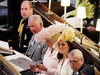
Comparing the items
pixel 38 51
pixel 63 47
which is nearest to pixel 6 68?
pixel 63 47

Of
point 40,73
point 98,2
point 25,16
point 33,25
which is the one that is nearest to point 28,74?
point 40,73

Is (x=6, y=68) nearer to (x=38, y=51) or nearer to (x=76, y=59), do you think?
(x=76, y=59)

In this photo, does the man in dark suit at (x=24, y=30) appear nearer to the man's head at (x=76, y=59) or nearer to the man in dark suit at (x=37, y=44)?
the man in dark suit at (x=37, y=44)

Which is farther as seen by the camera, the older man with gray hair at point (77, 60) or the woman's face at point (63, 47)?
the woman's face at point (63, 47)

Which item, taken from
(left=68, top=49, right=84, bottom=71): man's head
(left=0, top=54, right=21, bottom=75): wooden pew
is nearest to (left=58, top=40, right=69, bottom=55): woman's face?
(left=68, top=49, right=84, bottom=71): man's head

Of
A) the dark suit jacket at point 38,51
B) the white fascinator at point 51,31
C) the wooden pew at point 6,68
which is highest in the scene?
the white fascinator at point 51,31

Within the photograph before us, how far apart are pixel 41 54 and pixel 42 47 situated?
0.13 meters

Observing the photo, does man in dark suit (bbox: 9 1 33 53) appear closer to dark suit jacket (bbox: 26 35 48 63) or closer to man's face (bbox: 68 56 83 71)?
dark suit jacket (bbox: 26 35 48 63)

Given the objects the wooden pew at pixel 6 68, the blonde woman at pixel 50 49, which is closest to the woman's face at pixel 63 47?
the blonde woman at pixel 50 49

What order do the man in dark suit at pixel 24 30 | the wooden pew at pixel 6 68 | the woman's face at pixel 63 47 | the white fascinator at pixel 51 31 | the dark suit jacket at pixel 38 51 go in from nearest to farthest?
the wooden pew at pixel 6 68, the woman's face at pixel 63 47, the white fascinator at pixel 51 31, the dark suit jacket at pixel 38 51, the man in dark suit at pixel 24 30

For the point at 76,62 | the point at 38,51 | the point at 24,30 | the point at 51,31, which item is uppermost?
the point at 51,31

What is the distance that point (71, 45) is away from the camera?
9.11 ft

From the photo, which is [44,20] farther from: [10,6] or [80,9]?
[10,6]

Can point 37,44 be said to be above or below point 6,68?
below
